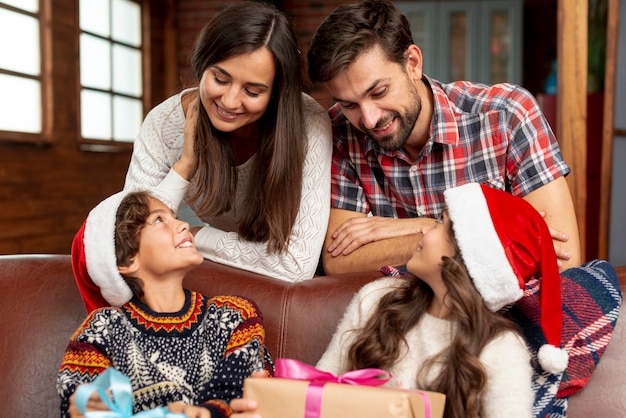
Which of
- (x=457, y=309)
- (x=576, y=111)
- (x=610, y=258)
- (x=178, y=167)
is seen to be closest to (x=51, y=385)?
(x=178, y=167)

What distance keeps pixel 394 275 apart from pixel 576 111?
1884 mm

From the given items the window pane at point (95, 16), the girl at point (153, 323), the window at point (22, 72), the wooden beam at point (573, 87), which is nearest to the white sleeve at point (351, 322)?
the girl at point (153, 323)

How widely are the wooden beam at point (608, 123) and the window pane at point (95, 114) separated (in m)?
3.31

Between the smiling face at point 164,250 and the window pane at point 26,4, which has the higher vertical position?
the window pane at point 26,4

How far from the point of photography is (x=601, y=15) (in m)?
3.44

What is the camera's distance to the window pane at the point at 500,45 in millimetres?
6562

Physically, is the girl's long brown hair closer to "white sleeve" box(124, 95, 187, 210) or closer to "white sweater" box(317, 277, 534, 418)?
"white sweater" box(317, 277, 534, 418)

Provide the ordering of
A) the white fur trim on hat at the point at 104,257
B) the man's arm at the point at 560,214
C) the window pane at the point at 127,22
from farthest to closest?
the window pane at the point at 127,22 → the man's arm at the point at 560,214 → the white fur trim on hat at the point at 104,257

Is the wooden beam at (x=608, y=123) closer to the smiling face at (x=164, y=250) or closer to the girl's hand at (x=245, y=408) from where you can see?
the smiling face at (x=164, y=250)

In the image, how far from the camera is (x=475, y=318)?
144 centimetres

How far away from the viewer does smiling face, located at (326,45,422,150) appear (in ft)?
6.22

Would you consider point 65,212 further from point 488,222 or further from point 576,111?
point 488,222

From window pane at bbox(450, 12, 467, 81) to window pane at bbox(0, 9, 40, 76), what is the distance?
11.8 feet

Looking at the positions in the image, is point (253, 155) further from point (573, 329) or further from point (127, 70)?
point (127, 70)
